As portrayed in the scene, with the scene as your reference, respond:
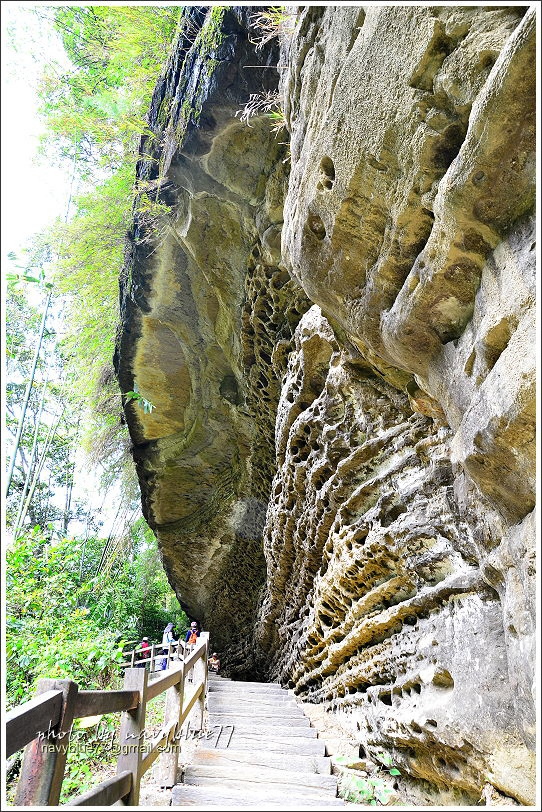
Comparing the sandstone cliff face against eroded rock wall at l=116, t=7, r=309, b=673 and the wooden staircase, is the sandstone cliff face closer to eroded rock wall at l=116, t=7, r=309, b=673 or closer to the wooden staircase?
eroded rock wall at l=116, t=7, r=309, b=673

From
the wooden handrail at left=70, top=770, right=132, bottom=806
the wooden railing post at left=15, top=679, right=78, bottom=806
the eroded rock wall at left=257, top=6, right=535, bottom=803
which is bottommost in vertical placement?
the wooden handrail at left=70, top=770, right=132, bottom=806

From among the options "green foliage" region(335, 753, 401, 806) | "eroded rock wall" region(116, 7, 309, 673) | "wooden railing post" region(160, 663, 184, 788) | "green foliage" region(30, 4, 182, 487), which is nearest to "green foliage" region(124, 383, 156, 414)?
"eroded rock wall" region(116, 7, 309, 673)

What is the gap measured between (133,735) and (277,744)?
5.77ft

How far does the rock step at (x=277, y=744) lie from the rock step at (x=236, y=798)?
0.69 metres

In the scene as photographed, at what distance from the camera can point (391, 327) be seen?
1.99 meters

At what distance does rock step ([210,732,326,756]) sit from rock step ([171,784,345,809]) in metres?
0.69

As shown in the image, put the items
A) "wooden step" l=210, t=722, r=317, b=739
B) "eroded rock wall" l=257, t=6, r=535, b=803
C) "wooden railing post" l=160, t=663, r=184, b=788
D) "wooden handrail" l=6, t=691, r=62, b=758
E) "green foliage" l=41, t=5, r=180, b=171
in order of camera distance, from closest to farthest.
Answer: "wooden handrail" l=6, t=691, r=62, b=758 → "eroded rock wall" l=257, t=6, r=535, b=803 → "wooden railing post" l=160, t=663, r=184, b=788 → "wooden step" l=210, t=722, r=317, b=739 → "green foliage" l=41, t=5, r=180, b=171

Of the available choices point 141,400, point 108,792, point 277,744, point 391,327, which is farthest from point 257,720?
point 141,400

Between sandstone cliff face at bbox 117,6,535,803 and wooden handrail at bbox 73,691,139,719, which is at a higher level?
sandstone cliff face at bbox 117,6,535,803

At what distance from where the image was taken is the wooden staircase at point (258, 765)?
8.02 ft

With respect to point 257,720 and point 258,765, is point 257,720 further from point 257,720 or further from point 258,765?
point 258,765

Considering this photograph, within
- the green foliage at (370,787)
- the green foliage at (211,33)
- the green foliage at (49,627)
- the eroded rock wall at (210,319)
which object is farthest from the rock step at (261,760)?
the green foliage at (211,33)

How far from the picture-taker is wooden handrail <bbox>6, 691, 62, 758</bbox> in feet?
3.61

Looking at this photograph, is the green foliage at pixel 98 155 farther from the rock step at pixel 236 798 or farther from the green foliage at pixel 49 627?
the rock step at pixel 236 798
